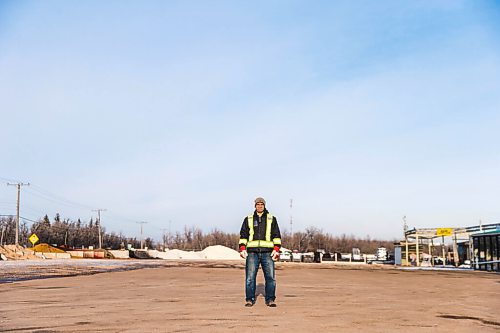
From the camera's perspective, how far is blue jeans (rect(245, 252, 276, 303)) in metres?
8.38

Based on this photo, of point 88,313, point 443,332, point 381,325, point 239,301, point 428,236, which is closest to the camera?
point 443,332

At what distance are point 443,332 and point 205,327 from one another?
9.15 feet

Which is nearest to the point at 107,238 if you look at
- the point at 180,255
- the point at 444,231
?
the point at 180,255

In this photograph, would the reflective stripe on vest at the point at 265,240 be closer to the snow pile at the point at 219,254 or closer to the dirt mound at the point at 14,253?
the dirt mound at the point at 14,253

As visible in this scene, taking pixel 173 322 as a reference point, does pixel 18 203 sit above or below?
above

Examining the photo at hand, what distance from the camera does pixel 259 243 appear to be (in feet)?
28.4

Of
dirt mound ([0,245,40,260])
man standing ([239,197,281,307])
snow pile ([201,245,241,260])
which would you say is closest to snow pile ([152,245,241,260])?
snow pile ([201,245,241,260])

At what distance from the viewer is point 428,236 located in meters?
46.1

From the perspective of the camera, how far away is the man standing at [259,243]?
8594 mm

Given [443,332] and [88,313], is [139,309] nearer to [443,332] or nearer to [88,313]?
[88,313]

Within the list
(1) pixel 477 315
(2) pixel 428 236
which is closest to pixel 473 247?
(2) pixel 428 236

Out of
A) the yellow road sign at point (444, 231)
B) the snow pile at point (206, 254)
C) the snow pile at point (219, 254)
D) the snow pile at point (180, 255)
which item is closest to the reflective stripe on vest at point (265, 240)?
the yellow road sign at point (444, 231)

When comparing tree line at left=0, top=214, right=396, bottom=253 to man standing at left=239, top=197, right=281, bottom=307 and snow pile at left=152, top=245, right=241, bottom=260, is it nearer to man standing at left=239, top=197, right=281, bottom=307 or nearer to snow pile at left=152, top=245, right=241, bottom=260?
snow pile at left=152, top=245, right=241, bottom=260

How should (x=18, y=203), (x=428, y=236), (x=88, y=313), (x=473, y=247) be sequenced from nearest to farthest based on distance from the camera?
(x=88, y=313)
(x=473, y=247)
(x=428, y=236)
(x=18, y=203)
